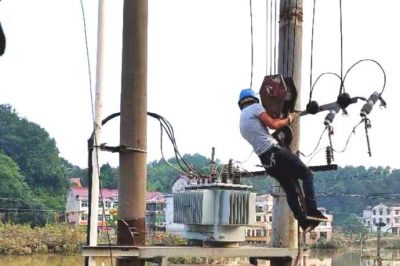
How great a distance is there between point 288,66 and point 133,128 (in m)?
1.33

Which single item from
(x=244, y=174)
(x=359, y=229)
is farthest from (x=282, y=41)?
(x=359, y=229)

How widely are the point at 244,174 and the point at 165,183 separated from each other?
73.4 meters

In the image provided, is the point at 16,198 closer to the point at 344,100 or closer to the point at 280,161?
the point at 280,161

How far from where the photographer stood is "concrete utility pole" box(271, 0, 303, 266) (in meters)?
4.93

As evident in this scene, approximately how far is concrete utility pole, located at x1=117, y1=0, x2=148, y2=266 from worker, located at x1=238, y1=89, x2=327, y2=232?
0.78 m

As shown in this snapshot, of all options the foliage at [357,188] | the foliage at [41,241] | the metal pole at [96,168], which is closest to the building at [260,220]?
the metal pole at [96,168]

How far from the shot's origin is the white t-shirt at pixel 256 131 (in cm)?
452

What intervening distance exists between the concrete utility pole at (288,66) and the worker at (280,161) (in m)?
0.43

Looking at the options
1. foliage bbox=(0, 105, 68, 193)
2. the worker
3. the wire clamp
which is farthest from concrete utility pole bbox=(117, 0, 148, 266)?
foliage bbox=(0, 105, 68, 193)

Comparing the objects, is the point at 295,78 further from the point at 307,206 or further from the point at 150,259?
the point at 150,259

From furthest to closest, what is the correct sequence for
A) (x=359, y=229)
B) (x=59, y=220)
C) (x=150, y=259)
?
(x=359, y=229) < (x=59, y=220) < (x=150, y=259)

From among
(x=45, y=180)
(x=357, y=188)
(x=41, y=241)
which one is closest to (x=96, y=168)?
(x=41, y=241)

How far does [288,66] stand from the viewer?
16.4 feet

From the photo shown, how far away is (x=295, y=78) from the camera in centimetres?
500
